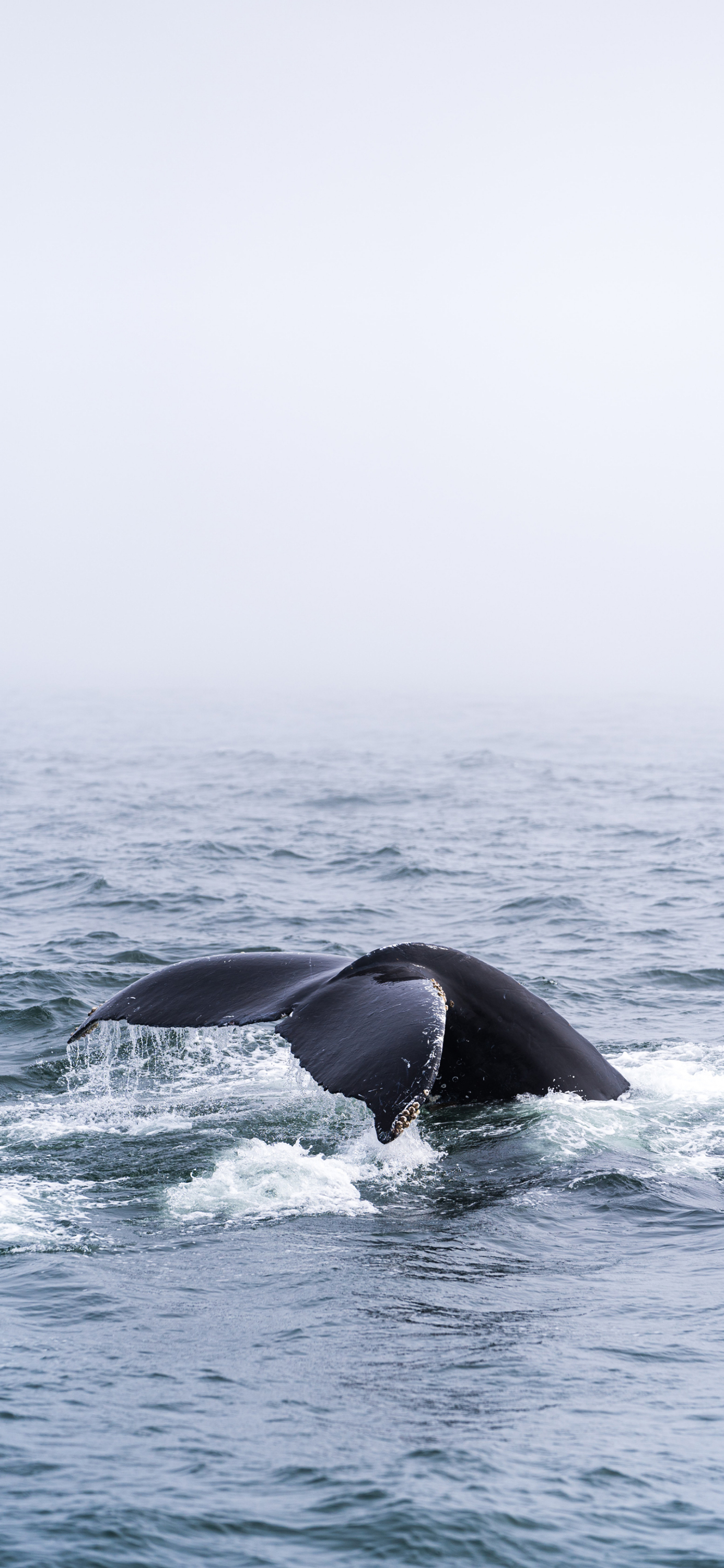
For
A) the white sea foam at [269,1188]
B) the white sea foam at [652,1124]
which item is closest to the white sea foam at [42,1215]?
the white sea foam at [269,1188]

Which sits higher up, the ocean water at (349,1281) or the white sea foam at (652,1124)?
the white sea foam at (652,1124)

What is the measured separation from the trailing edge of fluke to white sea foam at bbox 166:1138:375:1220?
1.91 feet

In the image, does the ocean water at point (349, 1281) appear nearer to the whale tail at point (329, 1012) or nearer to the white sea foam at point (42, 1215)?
the white sea foam at point (42, 1215)

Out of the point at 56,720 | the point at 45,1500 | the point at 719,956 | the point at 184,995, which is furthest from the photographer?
the point at 56,720

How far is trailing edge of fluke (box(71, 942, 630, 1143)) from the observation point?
625 centimetres

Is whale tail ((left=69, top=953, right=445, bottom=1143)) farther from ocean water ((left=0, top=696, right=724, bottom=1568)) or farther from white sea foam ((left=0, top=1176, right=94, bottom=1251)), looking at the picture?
white sea foam ((left=0, top=1176, right=94, bottom=1251))

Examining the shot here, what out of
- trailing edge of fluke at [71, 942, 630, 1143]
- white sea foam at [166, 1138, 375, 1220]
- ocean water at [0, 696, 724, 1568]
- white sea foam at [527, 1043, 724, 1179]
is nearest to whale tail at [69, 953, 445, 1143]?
trailing edge of fluke at [71, 942, 630, 1143]

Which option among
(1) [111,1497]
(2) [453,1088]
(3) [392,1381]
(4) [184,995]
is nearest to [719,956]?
(2) [453,1088]

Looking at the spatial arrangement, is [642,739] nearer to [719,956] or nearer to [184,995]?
[719,956]

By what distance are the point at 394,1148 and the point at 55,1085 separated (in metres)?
2.63

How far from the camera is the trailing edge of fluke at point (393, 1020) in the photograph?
6.25 meters

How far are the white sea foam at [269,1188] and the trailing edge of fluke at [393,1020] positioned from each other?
58 cm

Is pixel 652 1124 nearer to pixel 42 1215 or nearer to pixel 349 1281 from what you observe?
pixel 349 1281

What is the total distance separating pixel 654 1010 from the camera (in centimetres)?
1166
